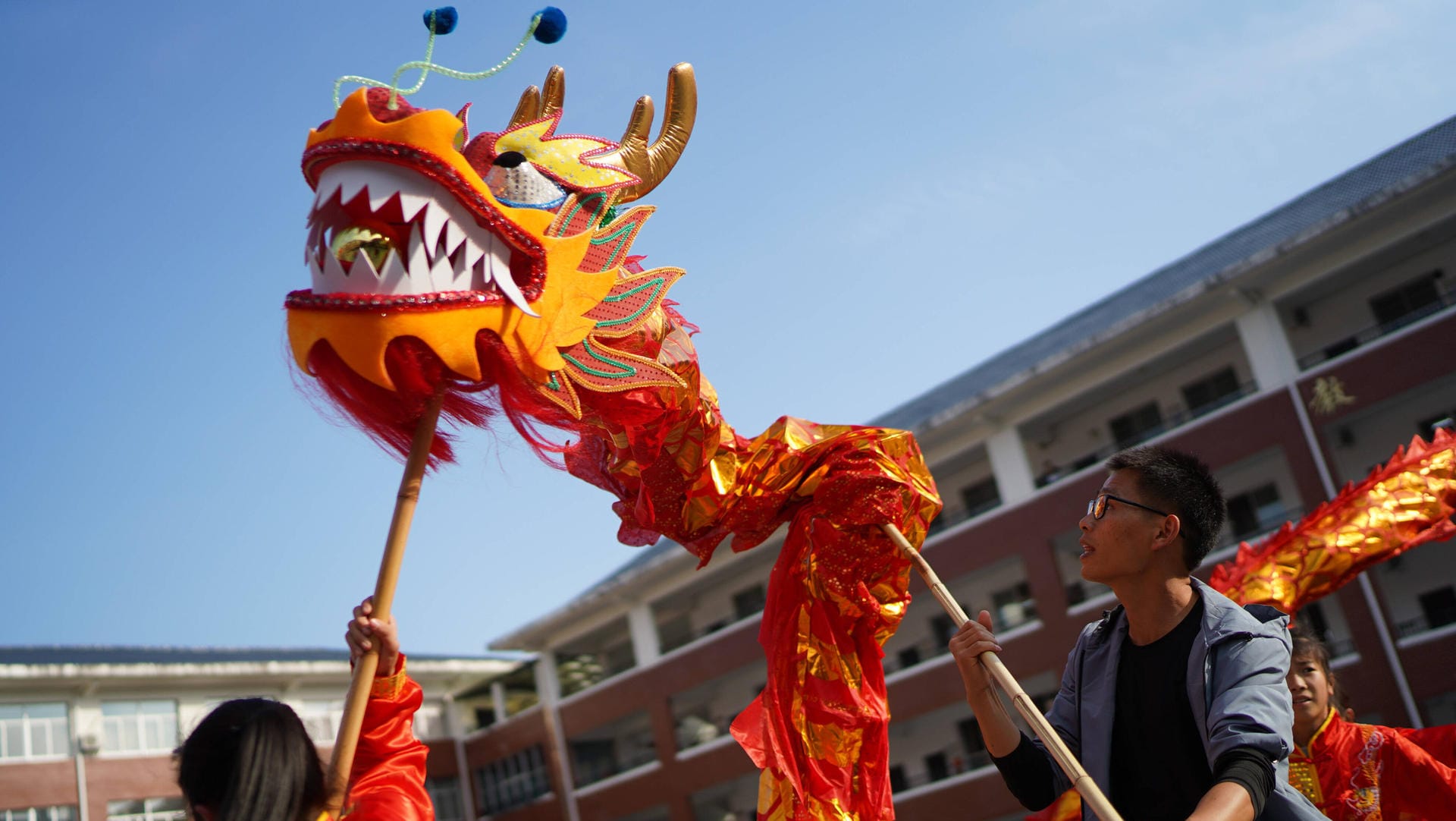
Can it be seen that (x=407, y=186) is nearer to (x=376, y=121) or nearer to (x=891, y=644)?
(x=376, y=121)

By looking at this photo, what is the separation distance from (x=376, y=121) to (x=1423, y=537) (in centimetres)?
390

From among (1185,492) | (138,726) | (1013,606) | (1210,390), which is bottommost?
(1185,492)

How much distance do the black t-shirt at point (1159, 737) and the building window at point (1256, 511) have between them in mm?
16317

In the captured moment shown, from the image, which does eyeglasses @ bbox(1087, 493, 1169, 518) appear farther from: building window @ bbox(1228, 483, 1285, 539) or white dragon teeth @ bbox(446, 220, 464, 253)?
building window @ bbox(1228, 483, 1285, 539)

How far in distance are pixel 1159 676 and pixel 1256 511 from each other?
16.9 m

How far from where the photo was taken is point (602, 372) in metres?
3.17

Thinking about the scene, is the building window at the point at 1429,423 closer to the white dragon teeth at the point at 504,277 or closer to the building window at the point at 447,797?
the white dragon teeth at the point at 504,277

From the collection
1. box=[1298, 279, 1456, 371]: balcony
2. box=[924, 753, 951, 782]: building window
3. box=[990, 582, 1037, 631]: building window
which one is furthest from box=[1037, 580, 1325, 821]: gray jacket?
box=[924, 753, 951, 782]: building window

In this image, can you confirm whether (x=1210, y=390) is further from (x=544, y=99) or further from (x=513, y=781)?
(x=544, y=99)

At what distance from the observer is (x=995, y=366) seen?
24.5 metres

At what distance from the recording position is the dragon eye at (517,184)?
3.02 meters

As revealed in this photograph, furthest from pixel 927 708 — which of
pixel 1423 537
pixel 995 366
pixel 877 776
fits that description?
pixel 877 776

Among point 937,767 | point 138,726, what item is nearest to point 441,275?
point 937,767

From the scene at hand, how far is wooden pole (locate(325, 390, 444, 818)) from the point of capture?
7.34 ft
